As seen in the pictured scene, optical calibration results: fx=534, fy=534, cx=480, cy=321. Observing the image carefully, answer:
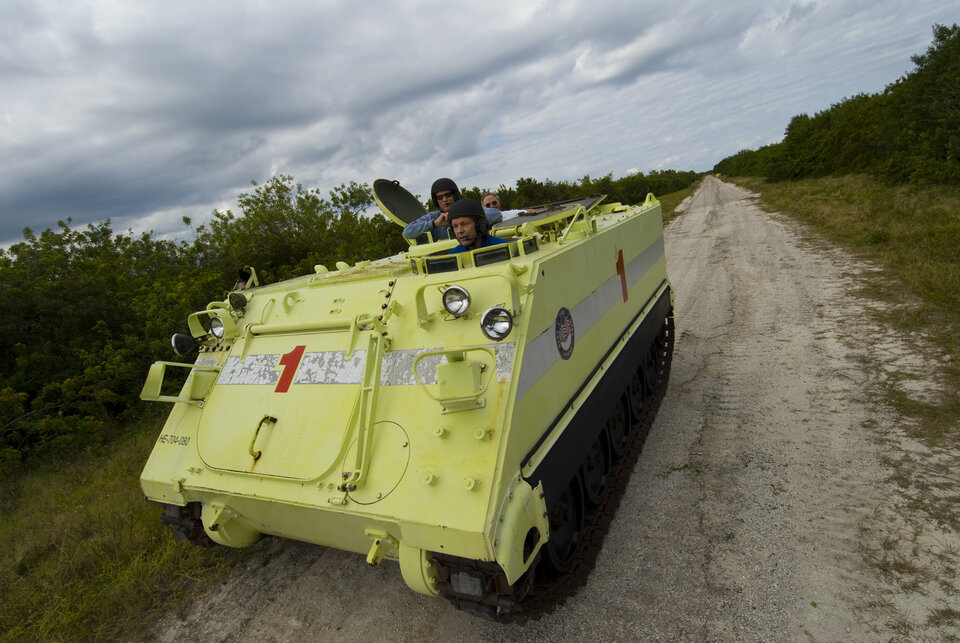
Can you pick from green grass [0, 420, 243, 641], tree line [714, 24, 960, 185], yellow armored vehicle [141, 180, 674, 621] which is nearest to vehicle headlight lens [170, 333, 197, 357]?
yellow armored vehicle [141, 180, 674, 621]

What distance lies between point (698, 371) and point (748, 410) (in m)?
1.28

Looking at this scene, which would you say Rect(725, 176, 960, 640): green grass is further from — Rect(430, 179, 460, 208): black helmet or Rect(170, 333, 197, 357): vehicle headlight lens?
Rect(170, 333, 197, 357): vehicle headlight lens

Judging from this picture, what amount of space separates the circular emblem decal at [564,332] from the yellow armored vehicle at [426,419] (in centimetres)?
2

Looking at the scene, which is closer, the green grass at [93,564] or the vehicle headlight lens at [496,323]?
the vehicle headlight lens at [496,323]

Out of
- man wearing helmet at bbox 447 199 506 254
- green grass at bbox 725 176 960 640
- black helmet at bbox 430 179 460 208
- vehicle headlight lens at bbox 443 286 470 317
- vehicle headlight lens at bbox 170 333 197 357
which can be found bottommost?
green grass at bbox 725 176 960 640

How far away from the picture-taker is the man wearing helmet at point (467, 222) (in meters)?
3.76

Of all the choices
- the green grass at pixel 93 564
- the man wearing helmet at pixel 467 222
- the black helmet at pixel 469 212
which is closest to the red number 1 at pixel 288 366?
the man wearing helmet at pixel 467 222

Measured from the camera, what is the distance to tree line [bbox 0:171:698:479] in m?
6.83

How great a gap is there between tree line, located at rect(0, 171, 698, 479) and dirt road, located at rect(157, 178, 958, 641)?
4547 millimetres

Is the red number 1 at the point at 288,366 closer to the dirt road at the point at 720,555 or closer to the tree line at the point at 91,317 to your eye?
the dirt road at the point at 720,555

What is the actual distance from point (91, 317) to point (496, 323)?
794 cm

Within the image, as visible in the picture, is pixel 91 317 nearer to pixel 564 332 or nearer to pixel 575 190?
pixel 564 332

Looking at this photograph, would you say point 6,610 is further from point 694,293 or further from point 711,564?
point 694,293

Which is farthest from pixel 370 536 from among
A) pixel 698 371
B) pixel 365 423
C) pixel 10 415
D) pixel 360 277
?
pixel 10 415
